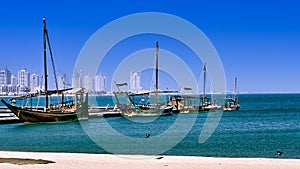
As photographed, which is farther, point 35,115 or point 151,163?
point 35,115

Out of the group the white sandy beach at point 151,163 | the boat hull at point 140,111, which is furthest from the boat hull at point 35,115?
the white sandy beach at point 151,163

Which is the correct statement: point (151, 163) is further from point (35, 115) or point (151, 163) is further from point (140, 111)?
point (140, 111)

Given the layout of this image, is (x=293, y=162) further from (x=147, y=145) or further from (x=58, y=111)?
(x=58, y=111)

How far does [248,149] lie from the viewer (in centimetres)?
2834

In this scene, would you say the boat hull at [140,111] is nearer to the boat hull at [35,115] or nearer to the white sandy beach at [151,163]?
the boat hull at [35,115]

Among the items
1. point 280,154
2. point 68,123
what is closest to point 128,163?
point 280,154

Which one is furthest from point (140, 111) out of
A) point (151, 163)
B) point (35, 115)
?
point (151, 163)

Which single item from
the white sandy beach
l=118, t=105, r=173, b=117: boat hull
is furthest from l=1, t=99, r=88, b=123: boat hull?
the white sandy beach

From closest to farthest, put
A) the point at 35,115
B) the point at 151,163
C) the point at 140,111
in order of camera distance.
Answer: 1. the point at 151,163
2. the point at 35,115
3. the point at 140,111

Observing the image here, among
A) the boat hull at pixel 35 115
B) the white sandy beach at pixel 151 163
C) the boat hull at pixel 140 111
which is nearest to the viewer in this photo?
the white sandy beach at pixel 151 163

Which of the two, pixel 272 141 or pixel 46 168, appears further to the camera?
pixel 272 141

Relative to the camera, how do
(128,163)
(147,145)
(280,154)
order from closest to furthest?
(128,163), (280,154), (147,145)

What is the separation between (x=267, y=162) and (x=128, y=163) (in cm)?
481

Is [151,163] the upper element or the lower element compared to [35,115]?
upper
